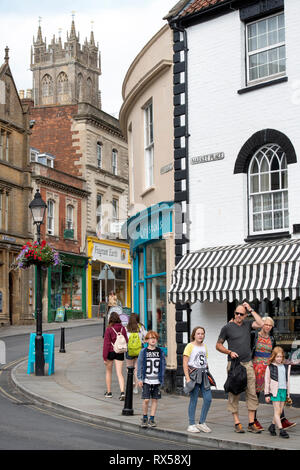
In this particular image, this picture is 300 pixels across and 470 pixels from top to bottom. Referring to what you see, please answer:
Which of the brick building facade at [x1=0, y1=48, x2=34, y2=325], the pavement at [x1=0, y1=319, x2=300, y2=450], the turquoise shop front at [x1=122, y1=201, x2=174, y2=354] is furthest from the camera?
the brick building facade at [x1=0, y1=48, x2=34, y2=325]

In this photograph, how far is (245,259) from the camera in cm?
1420

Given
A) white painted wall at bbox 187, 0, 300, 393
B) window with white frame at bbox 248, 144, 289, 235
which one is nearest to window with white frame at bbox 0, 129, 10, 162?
white painted wall at bbox 187, 0, 300, 393

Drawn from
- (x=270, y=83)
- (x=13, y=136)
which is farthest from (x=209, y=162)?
(x=13, y=136)

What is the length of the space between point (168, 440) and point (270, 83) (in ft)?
25.8

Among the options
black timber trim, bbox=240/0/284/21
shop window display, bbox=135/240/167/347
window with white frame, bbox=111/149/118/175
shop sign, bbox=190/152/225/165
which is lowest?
shop window display, bbox=135/240/167/347

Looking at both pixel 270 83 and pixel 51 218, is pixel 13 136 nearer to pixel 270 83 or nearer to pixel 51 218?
pixel 51 218

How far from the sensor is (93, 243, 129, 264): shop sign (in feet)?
163

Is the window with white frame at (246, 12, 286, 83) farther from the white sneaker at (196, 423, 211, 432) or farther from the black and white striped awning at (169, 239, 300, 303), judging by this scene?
the white sneaker at (196, 423, 211, 432)

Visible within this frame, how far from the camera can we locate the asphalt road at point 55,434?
9.51m

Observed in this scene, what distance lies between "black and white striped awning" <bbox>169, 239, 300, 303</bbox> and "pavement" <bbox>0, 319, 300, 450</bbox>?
2.21 metres

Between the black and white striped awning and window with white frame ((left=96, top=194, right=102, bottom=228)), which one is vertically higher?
window with white frame ((left=96, top=194, right=102, bottom=228))

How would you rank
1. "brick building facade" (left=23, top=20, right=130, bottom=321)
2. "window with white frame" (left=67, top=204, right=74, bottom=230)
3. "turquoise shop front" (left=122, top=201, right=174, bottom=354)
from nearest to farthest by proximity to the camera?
"turquoise shop front" (left=122, top=201, right=174, bottom=354), "brick building facade" (left=23, top=20, right=130, bottom=321), "window with white frame" (left=67, top=204, right=74, bottom=230)

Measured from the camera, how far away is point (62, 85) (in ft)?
373

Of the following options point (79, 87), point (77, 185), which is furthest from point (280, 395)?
point (79, 87)
